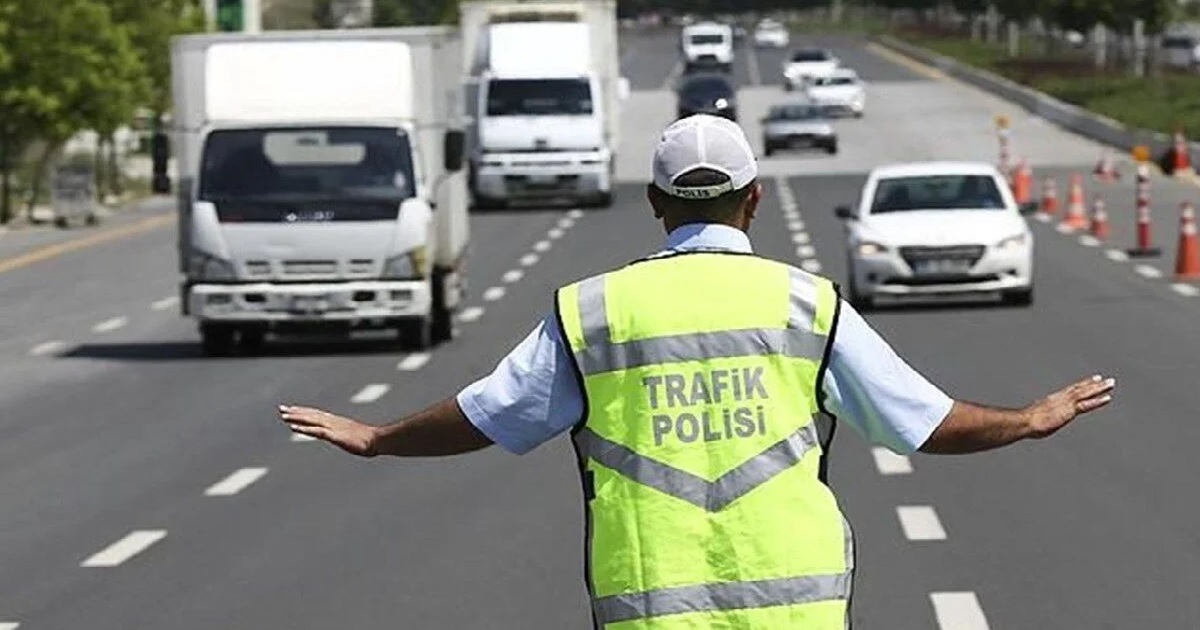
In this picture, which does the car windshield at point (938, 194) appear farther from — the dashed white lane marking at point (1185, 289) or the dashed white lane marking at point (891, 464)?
the dashed white lane marking at point (891, 464)

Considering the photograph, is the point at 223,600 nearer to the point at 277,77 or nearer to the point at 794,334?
the point at 794,334

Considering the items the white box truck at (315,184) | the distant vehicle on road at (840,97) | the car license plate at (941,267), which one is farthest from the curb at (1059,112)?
the white box truck at (315,184)

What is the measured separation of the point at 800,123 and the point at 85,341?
42393mm

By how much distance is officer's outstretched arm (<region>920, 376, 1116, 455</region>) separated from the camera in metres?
5.71

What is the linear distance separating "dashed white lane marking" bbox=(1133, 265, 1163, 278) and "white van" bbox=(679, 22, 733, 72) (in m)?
85.1

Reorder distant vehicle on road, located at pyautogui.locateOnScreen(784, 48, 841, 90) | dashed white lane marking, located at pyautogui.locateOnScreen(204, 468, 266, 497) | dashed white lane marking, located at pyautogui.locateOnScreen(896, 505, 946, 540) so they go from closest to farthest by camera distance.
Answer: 1. dashed white lane marking, located at pyautogui.locateOnScreen(896, 505, 946, 540)
2. dashed white lane marking, located at pyautogui.locateOnScreen(204, 468, 266, 497)
3. distant vehicle on road, located at pyautogui.locateOnScreen(784, 48, 841, 90)

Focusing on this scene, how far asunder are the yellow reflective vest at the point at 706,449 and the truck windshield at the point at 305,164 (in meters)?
21.2

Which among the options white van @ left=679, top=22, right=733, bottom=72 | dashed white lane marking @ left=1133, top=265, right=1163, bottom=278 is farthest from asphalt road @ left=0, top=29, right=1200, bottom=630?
white van @ left=679, top=22, right=733, bottom=72

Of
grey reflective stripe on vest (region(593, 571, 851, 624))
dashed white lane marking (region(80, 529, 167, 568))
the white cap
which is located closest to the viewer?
grey reflective stripe on vest (region(593, 571, 851, 624))

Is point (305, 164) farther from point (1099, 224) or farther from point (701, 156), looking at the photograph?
point (701, 156)

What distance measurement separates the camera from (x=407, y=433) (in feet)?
19.1

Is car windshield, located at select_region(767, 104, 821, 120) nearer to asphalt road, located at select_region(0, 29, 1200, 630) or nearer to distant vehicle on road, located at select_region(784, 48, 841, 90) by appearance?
distant vehicle on road, located at select_region(784, 48, 841, 90)

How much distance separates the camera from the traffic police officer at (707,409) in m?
5.34

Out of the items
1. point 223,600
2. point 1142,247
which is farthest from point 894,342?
point 223,600
